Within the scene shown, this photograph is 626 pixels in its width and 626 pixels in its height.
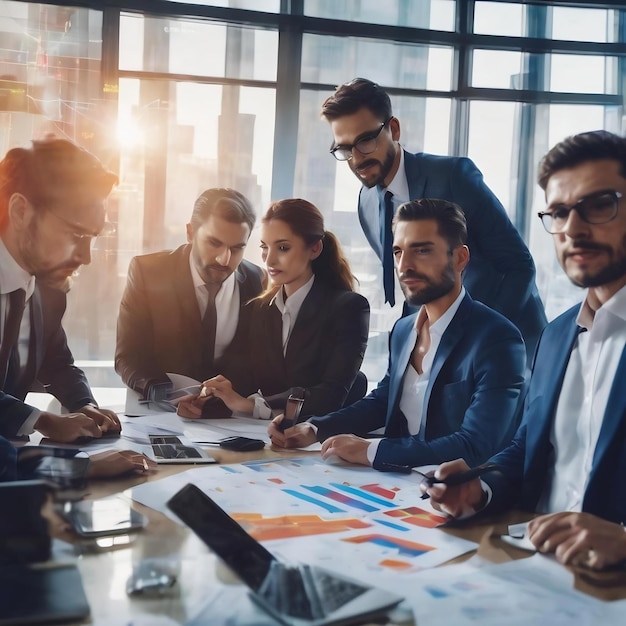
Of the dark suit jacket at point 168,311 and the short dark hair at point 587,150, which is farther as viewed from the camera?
the dark suit jacket at point 168,311

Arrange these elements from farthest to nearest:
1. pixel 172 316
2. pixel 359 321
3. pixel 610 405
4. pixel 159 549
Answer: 1. pixel 172 316
2. pixel 359 321
3. pixel 610 405
4. pixel 159 549

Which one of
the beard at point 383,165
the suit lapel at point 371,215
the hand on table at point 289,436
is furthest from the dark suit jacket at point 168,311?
the hand on table at point 289,436

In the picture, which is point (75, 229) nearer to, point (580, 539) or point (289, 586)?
point (289, 586)

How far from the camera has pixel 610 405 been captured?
Answer: 1250 millimetres

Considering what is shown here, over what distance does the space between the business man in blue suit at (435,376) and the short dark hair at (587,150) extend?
524 mm

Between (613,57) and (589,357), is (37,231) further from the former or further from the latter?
(613,57)

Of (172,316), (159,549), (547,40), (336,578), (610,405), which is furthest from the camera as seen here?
(547,40)

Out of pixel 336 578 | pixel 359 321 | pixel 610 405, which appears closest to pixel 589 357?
pixel 610 405

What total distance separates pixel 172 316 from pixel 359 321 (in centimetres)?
90

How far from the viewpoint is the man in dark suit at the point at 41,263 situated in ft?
7.79

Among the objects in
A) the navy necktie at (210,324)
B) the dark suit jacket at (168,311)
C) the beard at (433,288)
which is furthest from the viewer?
the navy necktie at (210,324)

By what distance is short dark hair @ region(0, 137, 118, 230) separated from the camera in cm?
253

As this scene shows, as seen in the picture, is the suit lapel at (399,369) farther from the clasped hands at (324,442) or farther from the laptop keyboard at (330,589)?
the laptop keyboard at (330,589)

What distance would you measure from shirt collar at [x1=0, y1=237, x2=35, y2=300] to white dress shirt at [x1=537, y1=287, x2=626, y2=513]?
1.78m
